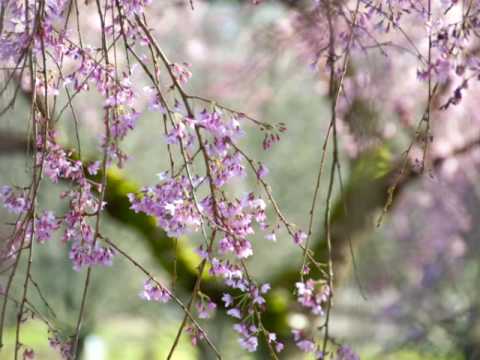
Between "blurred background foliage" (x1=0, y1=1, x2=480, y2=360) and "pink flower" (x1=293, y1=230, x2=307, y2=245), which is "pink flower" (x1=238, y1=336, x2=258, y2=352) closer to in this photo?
"pink flower" (x1=293, y1=230, x2=307, y2=245)

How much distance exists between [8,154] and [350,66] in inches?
94.8

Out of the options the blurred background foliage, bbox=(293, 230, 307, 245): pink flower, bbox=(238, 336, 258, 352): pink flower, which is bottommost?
bbox=(238, 336, 258, 352): pink flower

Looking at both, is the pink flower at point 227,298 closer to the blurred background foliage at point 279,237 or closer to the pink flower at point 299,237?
the pink flower at point 299,237

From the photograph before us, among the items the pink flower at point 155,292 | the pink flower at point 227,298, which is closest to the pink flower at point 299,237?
the pink flower at point 227,298

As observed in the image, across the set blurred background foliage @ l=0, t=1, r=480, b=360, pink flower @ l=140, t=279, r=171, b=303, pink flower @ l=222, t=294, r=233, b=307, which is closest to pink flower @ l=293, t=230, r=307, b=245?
pink flower @ l=222, t=294, r=233, b=307

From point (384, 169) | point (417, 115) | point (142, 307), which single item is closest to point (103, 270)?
point (142, 307)

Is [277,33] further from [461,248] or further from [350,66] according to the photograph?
[461,248]

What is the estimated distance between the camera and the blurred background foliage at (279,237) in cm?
671

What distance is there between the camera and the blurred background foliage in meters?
6.71

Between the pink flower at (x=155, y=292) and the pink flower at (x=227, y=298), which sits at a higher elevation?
the pink flower at (x=155, y=292)

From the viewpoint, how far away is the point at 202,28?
52.9 ft

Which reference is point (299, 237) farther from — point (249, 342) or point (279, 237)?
point (279, 237)

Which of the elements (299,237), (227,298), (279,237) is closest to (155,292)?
(227,298)

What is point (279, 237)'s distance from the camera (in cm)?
1373
